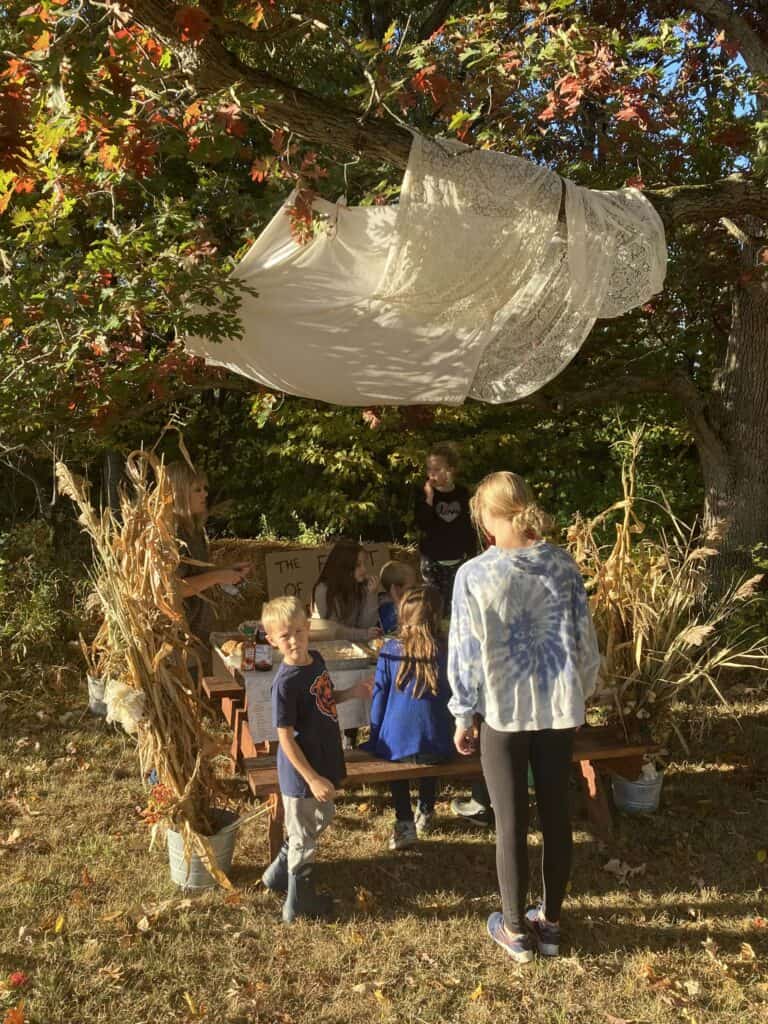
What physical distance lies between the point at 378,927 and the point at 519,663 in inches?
48.7

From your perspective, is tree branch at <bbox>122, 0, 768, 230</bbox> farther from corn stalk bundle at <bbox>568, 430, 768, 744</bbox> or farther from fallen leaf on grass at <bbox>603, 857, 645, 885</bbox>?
fallen leaf on grass at <bbox>603, 857, 645, 885</bbox>

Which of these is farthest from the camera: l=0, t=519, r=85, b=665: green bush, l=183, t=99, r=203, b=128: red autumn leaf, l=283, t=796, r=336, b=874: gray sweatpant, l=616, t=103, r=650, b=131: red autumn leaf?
l=0, t=519, r=85, b=665: green bush

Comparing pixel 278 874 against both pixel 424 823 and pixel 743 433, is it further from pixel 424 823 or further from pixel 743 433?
pixel 743 433

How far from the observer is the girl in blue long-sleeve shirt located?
385cm

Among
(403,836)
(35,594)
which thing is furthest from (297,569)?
(403,836)

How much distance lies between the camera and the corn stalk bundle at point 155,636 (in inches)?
139

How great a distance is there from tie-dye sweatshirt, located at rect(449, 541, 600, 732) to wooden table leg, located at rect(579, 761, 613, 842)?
140cm

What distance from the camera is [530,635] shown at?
3.01m

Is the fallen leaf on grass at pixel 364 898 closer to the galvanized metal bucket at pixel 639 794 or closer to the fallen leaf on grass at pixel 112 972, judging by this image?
the fallen leaf on grass at pixel 112 972

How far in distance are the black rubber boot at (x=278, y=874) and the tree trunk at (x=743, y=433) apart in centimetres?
470

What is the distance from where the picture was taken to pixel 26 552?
7.61 m

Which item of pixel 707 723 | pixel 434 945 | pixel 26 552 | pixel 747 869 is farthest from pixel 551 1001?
pixel 26 552

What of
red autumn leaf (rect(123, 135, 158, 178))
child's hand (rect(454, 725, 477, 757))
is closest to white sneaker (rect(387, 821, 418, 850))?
child's hand (rect(454, 725, 477, 757))

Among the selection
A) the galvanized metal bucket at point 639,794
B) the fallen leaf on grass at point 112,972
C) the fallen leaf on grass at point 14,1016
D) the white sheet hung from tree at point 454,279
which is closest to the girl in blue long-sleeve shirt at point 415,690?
the galvanized metal bucket at point 639,794
